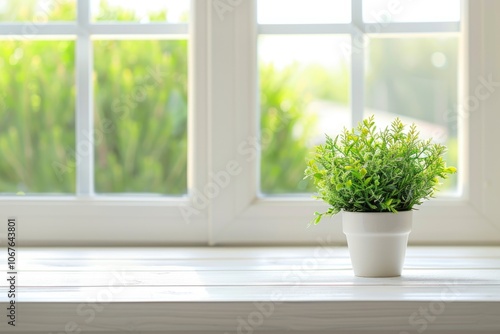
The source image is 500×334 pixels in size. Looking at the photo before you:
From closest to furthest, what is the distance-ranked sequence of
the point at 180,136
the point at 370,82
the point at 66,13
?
the point at 370,82 → the point at 66,13 → the point at 180,136

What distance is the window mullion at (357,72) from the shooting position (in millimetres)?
1604

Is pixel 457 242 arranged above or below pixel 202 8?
below

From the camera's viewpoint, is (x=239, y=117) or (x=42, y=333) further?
(x=239, y=117)

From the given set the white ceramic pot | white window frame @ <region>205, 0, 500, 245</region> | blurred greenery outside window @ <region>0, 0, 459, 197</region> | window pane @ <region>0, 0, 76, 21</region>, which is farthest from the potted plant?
window pane @ <region>0, 0, 76, 21</region>

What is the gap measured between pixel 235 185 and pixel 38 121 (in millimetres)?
2106

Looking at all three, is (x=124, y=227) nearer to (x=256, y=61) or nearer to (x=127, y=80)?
(x=256, y=61)

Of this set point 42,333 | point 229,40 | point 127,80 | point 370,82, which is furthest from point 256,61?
point 127,80

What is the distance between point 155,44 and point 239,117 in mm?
1874

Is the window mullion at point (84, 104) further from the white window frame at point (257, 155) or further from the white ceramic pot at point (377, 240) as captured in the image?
the white ceramic pot at point (377, 240)

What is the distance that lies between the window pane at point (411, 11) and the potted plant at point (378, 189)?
470mm

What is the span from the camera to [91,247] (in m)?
1.58

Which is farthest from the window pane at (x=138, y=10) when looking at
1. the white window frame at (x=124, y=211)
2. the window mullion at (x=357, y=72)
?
the window mullion at (x=357, y=72)

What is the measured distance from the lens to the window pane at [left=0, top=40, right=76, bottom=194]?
3162 millimetres

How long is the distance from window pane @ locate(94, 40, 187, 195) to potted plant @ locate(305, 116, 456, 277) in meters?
2.04
